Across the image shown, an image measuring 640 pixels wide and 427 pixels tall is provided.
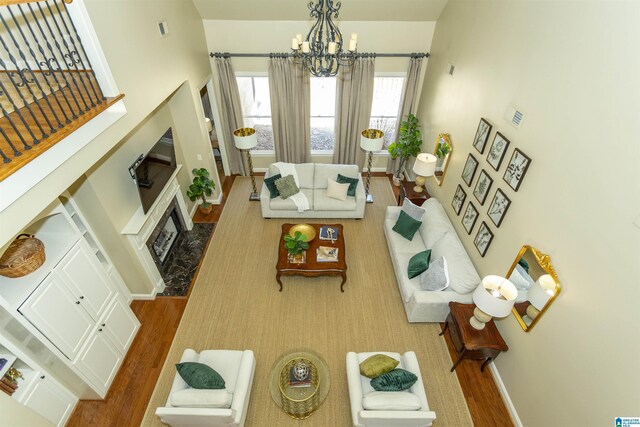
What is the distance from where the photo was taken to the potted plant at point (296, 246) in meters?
4.70

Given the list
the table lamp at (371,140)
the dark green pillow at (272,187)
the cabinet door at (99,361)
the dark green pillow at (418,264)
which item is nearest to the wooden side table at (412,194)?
the table lamp at (371,140)

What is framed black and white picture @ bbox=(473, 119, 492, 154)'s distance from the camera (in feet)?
13.8

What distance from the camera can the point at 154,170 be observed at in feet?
14.9

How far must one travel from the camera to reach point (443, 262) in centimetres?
421

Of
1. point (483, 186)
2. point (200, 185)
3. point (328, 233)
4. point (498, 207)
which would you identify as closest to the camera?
point (498, 207)

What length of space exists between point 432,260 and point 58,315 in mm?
4510

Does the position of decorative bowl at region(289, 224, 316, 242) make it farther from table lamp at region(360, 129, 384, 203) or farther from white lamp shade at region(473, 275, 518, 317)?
white lamp shade at region(473, 275, 518, 317)

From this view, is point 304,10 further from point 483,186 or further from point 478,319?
point 478,319

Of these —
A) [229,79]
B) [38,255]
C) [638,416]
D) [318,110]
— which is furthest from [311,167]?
[638,416]

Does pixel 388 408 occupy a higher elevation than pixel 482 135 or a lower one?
lower

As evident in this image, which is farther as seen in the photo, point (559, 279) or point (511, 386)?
point (511, 386)

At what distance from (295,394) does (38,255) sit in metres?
2.82

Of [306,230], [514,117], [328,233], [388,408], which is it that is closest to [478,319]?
[388,408]

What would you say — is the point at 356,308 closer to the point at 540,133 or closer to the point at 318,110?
the point at 540,133
